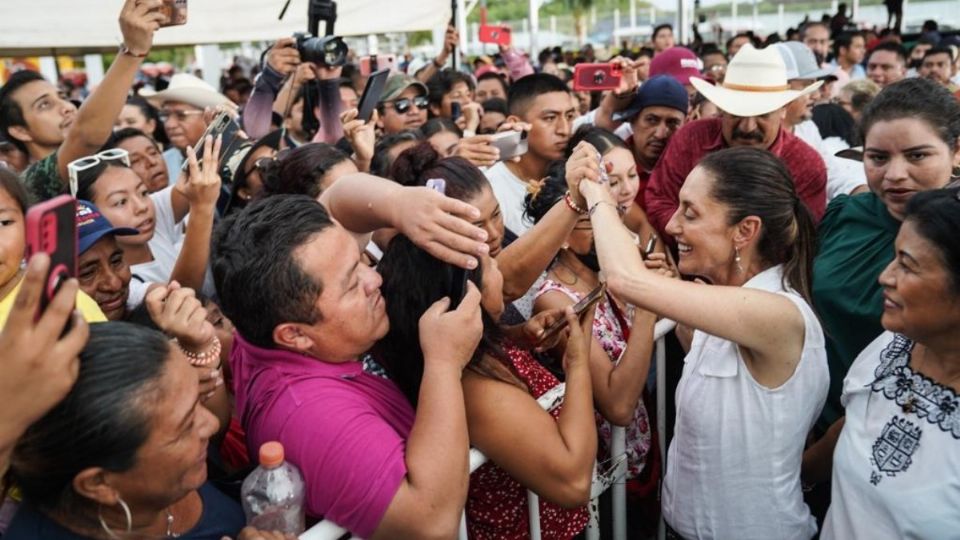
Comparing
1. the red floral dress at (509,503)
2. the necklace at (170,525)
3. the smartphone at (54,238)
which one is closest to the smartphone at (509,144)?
the red floral dress at (509,503)

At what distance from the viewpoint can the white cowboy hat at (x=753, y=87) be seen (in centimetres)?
334

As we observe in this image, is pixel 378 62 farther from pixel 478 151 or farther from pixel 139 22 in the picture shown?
pixel 139 22

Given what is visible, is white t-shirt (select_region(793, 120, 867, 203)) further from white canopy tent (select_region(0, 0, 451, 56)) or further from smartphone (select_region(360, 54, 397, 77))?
white canopy tent (select_region(0, 0, 451, 56))

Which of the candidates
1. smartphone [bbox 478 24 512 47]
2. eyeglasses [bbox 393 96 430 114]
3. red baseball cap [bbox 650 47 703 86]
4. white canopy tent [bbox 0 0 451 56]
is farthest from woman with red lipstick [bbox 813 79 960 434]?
smartphone [bbox 478 24 512 47]

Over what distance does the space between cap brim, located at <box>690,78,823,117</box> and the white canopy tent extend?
3748 mm

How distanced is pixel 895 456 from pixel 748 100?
2.24 metres

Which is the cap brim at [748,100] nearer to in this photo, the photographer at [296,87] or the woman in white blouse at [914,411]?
the woman in white blouse at [914,411]

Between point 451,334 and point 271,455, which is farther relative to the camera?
point 451,334

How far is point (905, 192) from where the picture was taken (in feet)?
7.45

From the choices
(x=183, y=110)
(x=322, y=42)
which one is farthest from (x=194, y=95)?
(x=322, y=42)

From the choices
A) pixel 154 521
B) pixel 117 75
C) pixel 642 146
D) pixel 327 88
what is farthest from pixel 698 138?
pixel 154 521

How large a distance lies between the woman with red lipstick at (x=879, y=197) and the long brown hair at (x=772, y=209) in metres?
0.38

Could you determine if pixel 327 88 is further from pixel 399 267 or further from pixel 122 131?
pixel 399 267

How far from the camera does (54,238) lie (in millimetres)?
927
